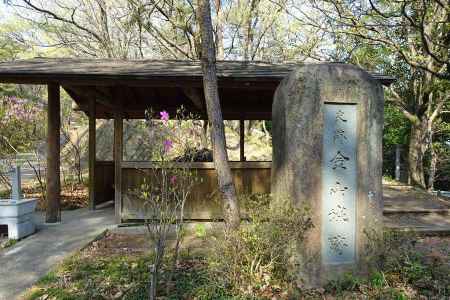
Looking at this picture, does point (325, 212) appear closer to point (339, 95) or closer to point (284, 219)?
point (284, 219)

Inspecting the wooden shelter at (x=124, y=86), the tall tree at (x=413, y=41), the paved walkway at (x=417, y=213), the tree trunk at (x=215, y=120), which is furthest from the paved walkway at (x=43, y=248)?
the tall tree at (x=413, y=41)

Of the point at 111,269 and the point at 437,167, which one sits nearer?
the point at 111,269

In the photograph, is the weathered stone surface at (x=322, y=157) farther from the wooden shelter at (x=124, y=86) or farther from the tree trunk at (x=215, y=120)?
the wooden shelter at (x=124, y=86)

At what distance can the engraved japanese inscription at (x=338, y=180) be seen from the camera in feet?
12.2

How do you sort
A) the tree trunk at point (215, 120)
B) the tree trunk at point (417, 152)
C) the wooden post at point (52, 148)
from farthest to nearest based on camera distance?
the tree trunk at point (417, 152), the wooden post at point (52, 148), the tree trunk at point (215, 120)

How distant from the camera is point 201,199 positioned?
6734 mm

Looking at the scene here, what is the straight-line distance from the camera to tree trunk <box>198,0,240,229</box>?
423cm

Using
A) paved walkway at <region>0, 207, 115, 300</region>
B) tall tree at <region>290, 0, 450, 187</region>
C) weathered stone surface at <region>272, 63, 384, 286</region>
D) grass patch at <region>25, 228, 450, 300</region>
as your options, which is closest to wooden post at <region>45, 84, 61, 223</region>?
paved walkway at <region>0, 207, 115, 300</region>

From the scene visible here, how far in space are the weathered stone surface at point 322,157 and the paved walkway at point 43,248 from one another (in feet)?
9.71

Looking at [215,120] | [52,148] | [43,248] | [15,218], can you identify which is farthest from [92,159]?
[215,120]

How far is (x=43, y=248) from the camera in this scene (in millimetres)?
5027

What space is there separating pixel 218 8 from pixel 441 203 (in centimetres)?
1107

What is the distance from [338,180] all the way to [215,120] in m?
1.66

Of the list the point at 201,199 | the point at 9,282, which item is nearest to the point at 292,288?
the point at 9,282
